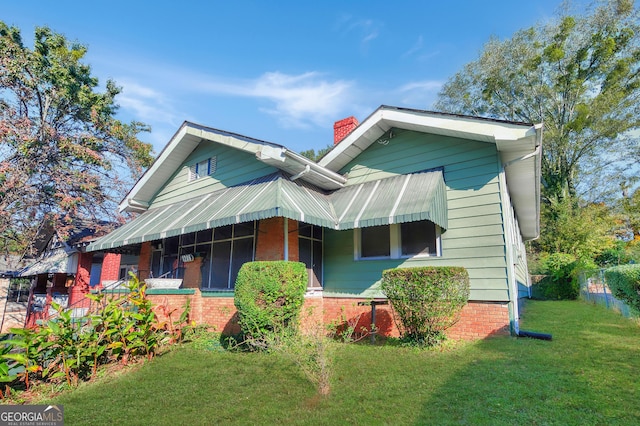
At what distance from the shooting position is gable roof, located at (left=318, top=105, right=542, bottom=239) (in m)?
7.82

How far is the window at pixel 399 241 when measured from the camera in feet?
29.0

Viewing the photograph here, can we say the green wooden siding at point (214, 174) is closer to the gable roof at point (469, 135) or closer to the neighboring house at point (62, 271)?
the gable roof at point (469, 135)

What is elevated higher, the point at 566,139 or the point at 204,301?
the point at 566,139

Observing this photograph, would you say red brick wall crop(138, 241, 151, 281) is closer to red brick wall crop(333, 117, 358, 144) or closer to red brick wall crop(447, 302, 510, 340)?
red brick wall crop(333, 117, 358, 144)

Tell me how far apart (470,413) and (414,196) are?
16.7 feet

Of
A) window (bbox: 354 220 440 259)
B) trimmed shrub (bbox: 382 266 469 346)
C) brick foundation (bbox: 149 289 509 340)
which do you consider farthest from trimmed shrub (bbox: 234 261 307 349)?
window (bbox: 354 220 440 259)

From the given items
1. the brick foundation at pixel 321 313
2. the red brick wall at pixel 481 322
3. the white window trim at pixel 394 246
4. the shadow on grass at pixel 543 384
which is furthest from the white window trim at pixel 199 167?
the shadow on grass at pixel 543 384

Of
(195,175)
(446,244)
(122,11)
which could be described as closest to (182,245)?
(195,175)

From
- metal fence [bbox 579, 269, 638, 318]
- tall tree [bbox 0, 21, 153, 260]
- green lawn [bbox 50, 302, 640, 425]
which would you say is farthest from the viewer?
tall tree [bbox 0, 21, 153, 260]

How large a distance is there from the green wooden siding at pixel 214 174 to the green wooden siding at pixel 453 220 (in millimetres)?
3115

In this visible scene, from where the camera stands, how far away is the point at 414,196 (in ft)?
27.1

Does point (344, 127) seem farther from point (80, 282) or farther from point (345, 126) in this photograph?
point (80, 282)

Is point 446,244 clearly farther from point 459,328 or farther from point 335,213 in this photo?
point 335,213

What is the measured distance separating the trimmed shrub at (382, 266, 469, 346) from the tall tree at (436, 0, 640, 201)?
24.2 meters
